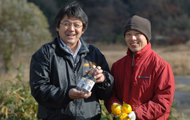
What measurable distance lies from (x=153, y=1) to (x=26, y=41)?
71.0ft

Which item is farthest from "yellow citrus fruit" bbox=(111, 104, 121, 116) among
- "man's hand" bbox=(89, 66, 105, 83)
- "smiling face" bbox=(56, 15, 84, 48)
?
"smiling face" bbox=(56, 15, 84, 48)

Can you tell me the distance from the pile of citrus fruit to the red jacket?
79mm

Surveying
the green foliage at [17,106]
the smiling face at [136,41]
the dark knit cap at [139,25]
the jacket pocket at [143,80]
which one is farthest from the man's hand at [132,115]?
the green foliage at [17,106]

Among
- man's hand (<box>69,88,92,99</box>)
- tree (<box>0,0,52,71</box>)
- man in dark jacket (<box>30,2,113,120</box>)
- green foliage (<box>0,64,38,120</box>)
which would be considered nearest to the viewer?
man's hand (<box>69,88,92,99</box>)

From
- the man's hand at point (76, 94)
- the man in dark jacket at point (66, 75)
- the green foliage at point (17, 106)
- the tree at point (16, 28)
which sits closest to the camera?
the man's hand at point (76, 94)

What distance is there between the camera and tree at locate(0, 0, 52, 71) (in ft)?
37.7

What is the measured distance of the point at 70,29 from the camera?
2438mm

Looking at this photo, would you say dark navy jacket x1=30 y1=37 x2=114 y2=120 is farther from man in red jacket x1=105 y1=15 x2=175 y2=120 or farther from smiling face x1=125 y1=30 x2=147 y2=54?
smiling face x1=125 y1=30 x2=147 y2=54

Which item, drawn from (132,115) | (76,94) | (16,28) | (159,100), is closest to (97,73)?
(76,94)

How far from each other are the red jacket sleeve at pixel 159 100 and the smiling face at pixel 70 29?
0.88m

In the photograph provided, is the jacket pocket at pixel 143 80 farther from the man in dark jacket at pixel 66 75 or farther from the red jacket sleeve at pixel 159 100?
the man in dark jacket at pixel 66 75

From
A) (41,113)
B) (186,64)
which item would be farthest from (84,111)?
(186,64)

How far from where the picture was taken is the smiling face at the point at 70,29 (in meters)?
2.45

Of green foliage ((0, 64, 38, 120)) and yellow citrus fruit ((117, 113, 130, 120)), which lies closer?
yellow citrus fruit ((117, 113, 130, 120))
